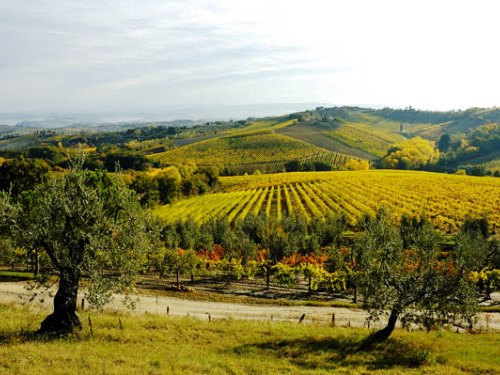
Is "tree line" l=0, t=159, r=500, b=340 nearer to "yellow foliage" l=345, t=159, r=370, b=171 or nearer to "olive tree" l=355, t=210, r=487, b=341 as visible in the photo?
"olive tree" l=355, t=210, r=487, b=341

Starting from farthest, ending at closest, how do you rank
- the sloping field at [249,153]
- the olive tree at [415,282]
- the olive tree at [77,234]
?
1. the sloping field at [249,153]
2. the olive tree at [415,282]
3. the olive tree at [77,234]

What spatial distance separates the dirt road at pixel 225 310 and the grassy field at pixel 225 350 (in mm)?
6442

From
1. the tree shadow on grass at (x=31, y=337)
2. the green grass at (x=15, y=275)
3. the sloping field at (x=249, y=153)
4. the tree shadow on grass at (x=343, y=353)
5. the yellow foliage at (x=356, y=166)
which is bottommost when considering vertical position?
the green grass at (x=15, y=275)

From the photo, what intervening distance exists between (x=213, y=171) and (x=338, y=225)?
61.6 meters

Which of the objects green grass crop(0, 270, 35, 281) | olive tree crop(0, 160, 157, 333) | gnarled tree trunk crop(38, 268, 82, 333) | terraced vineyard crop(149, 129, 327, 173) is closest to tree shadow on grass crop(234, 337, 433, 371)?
olive tree crop(0, 160, 157, 333)

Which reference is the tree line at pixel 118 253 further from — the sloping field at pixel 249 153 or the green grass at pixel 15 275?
the sloping field at pixel 249 153

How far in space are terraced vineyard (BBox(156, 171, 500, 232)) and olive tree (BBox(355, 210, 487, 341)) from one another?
44803 millimetres

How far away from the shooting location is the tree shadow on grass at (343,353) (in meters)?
21.0

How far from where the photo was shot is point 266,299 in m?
41.4

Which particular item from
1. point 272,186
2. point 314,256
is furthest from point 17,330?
point 272,186

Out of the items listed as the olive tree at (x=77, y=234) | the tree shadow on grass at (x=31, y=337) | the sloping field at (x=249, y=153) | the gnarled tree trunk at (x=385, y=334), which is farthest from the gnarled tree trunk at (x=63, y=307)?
the sloping field at (x=249, y=153)

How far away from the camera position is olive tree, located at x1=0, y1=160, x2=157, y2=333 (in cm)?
2033

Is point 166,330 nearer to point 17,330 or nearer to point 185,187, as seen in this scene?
point 17,330

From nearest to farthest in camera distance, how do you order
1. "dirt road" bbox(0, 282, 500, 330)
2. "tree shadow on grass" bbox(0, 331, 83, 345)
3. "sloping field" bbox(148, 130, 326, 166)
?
"tree shadow on grass" bbox(0, 331, 83, 345) < "dirt road" bbox(0, 282, 500, 330) < "sloping field" bbox(148, 130, 326, 166)
